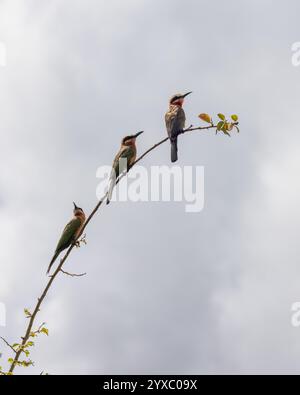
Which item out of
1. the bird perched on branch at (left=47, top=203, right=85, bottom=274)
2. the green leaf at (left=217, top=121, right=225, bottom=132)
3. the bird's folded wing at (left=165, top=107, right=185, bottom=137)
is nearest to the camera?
the green leaf at (left=217, top=121, right=225, bottom=132)

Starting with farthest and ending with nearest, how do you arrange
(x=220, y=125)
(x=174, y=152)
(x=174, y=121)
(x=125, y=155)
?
(x=174, y=121)
(x=174, y=152)
(x=125, y=155)
(x=220, y=125)

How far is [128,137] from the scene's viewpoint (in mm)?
11602

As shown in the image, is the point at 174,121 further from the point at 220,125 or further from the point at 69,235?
the point at 220,125

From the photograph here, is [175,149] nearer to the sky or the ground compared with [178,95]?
nearer to the ground

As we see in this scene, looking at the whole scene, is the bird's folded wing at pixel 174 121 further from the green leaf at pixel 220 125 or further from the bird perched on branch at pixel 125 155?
the green leaf at pixel 220 125

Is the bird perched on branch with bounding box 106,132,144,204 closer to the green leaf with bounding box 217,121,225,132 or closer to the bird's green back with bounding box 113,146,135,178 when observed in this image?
the bird's green back with bounding box 113,146,135,178

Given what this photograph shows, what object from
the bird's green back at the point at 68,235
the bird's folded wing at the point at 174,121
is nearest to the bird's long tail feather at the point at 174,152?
the bird's folded wing at the point at 174,121

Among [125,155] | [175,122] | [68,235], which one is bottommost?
[68,235]

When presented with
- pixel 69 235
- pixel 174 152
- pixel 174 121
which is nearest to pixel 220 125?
pixel 69 235

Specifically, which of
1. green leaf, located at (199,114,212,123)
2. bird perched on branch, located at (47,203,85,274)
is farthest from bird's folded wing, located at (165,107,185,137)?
green leaf, located at (199,114,212,123)
